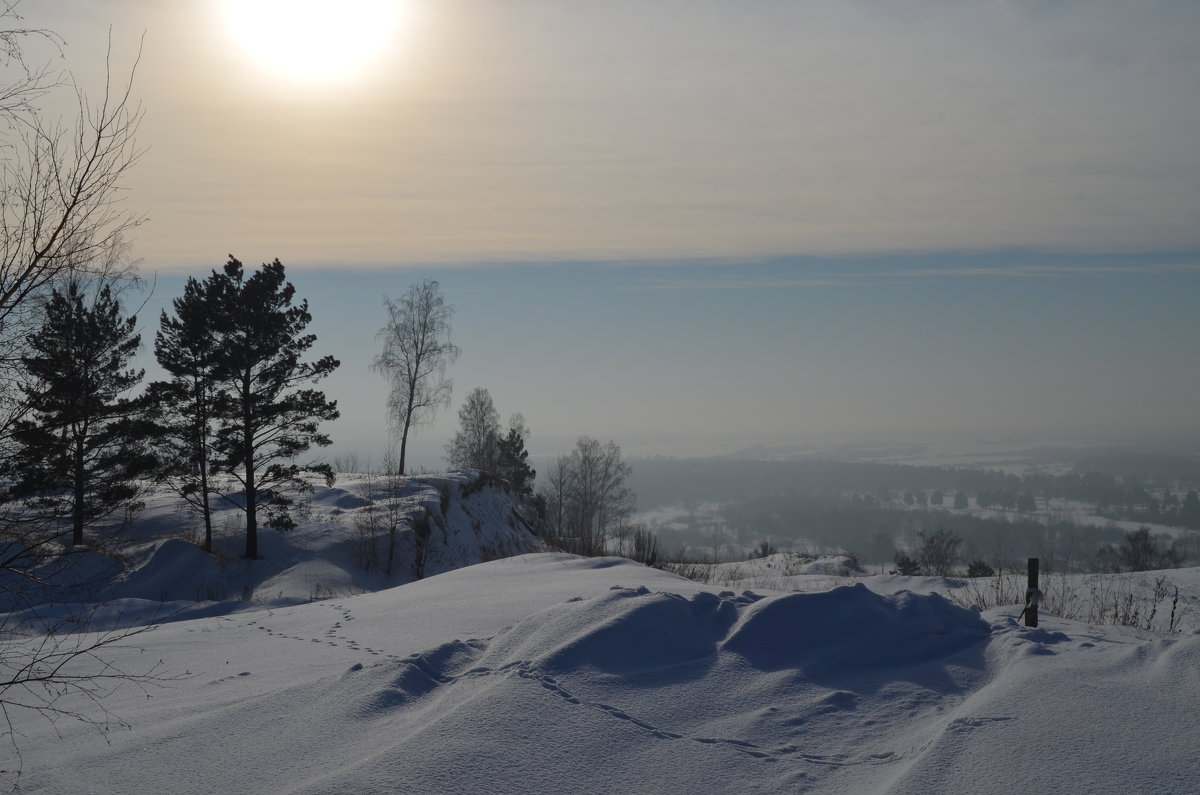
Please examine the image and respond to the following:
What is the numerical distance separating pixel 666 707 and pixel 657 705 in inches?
2.4

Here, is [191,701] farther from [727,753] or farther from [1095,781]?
[1095,781]

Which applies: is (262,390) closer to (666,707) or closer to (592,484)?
(666,707)

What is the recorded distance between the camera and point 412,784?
386 centimetres

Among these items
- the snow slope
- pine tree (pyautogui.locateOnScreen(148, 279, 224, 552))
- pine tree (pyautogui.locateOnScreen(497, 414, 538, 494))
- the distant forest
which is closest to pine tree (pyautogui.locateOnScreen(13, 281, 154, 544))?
the snow slope

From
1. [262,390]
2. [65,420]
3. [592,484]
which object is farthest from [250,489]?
[592,484]

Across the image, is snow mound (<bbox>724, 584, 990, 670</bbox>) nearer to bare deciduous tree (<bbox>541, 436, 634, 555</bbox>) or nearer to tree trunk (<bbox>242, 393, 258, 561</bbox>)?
tree trunk (<bbox>242, 393, 258, 561</bbox>)

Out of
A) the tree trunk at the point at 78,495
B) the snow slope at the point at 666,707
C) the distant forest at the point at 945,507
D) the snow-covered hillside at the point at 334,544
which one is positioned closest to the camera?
the snow slope at the point at 666,707

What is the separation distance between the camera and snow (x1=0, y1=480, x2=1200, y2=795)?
4.06 metres

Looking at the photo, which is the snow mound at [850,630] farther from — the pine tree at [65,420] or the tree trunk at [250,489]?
the tree trunk at [250,489]

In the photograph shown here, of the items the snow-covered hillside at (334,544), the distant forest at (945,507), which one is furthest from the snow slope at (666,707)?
the distant forest at (945,507)

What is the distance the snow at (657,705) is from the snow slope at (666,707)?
0.02 metres

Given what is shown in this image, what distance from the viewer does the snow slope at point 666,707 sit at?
4059 mm

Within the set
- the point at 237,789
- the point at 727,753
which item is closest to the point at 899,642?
the point at 727,753

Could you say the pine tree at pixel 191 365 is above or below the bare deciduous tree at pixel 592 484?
above
